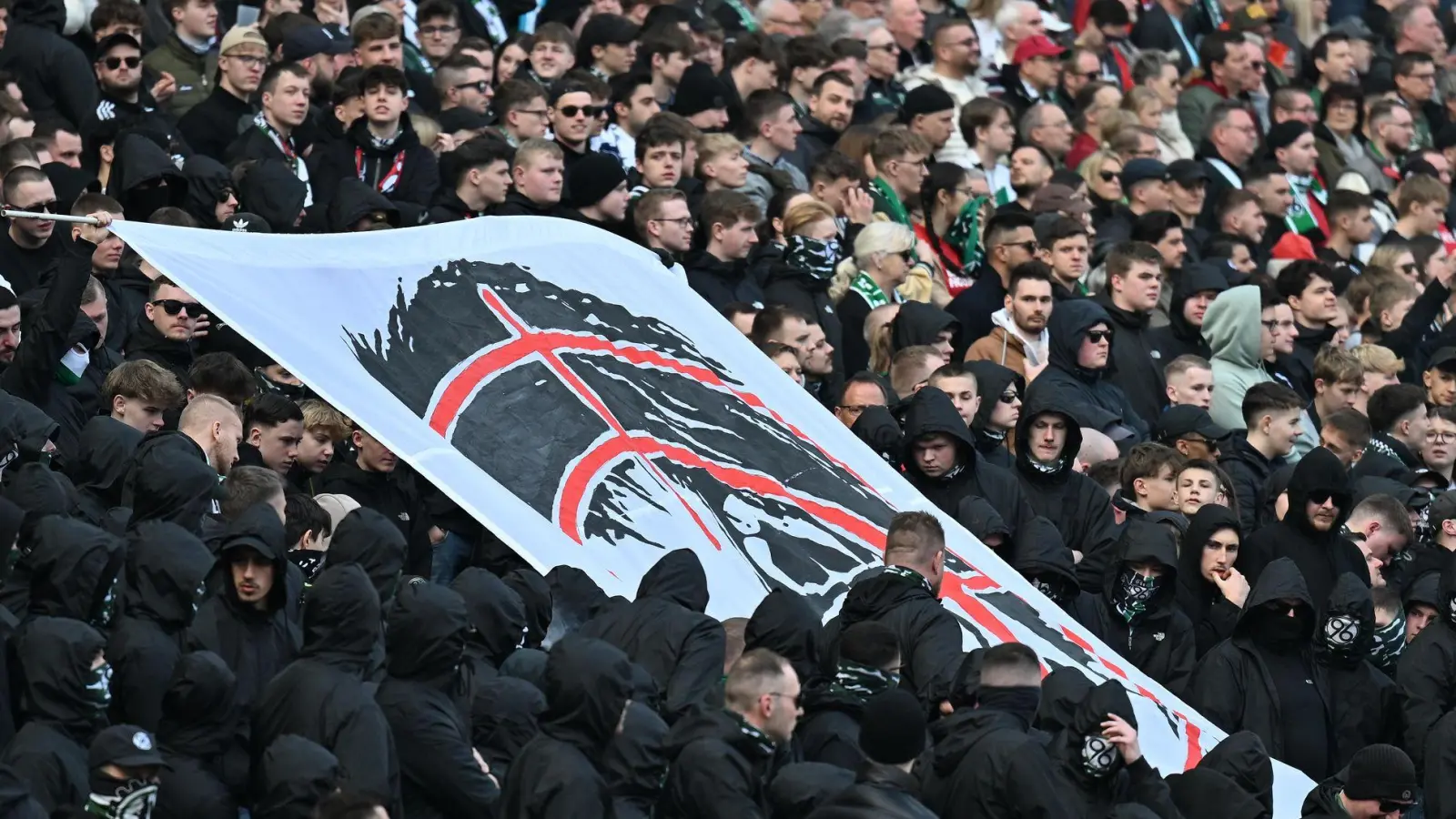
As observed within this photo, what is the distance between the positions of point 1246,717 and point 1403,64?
11.2m

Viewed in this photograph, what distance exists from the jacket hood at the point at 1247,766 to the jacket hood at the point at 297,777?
341 centimetres

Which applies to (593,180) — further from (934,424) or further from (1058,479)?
(1058,479)

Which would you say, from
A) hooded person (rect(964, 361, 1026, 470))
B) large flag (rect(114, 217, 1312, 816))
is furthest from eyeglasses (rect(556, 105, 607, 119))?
hooded person (rect(964, 361, 1026, 470))

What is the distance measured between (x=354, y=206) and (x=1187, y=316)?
479 cm

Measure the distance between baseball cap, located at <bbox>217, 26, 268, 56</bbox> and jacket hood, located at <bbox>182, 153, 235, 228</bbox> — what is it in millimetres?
1667

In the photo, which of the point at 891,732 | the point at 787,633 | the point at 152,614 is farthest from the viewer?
the point at 787,633

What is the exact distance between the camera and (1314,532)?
1277 cm

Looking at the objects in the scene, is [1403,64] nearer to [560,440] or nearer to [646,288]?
[646,288]

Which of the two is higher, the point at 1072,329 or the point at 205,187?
the point at 205,187

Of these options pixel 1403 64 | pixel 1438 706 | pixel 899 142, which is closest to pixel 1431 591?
pixel 1438 706

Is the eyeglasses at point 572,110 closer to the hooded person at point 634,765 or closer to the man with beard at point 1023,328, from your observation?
the man with beard at point 1023,328

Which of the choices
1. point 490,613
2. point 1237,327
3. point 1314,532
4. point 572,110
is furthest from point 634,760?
point 1237,327

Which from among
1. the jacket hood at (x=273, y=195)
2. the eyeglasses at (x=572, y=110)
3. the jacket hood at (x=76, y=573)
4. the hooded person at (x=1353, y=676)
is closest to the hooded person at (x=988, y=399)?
the hooded person at (x=1353, y=676)

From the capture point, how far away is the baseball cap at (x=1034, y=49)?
62.0 feet
